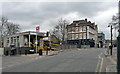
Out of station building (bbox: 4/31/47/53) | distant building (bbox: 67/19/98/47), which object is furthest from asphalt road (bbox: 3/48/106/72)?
distant building (bbox: 67/19/98/47)

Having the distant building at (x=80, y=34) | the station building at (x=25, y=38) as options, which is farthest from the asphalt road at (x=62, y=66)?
the distant building at (x=80, y=34)

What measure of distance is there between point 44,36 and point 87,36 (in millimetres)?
35163

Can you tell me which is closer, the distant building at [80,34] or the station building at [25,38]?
the station building at [25,38]

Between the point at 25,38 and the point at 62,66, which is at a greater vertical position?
the point at 25,38

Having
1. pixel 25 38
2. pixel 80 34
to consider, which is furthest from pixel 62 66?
pixel 80 34

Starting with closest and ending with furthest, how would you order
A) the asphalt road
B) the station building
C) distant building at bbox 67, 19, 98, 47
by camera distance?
the asphalt road < the station building < distant building at bbox 67, 19, 98, 47

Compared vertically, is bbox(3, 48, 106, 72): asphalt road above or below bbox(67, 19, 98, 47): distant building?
below

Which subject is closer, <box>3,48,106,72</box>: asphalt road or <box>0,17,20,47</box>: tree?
<box>3,48,106,72</box>: asphalt road

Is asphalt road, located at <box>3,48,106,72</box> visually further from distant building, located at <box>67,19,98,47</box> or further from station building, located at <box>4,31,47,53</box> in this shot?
distant building, located at <box>67,19,98,47</box>

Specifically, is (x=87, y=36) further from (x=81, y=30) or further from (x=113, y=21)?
(x=113, y=21)

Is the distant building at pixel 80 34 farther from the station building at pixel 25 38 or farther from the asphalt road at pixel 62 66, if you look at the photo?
→ the asphalt road at pixel 62 66

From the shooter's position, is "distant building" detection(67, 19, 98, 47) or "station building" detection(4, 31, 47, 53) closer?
"station building" detection(4, 31, 47, 53)

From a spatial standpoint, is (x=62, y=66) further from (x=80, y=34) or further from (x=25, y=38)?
(x=80, y=34)

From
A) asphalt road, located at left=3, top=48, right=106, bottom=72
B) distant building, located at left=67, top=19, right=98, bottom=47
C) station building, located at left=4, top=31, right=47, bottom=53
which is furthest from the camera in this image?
distant building, located at left=67, top=19, right=98, bottom=47
